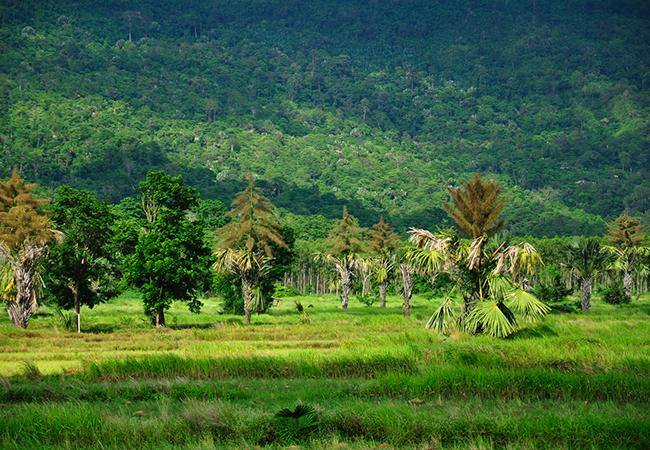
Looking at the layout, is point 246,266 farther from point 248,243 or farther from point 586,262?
point 586,262

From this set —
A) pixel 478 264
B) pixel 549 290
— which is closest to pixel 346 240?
pixel 549 290

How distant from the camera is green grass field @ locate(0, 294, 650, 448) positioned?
509 inches

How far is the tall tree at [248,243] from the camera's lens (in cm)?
4738

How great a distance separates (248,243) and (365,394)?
103 ft

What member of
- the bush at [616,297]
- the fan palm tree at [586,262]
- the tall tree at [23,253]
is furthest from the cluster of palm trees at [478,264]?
the bush at [616,297]

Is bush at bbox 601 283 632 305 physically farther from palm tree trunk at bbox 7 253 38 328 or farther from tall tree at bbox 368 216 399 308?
palm tree trunk at bbox 7 253 38 328

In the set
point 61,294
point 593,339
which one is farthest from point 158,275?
point 593,339

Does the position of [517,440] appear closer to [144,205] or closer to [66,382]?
[66,382]

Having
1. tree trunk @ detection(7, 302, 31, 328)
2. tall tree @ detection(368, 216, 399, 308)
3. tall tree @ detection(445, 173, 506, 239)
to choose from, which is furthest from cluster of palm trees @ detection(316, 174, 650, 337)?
tall tree @ detection(368, 216, 399, 308)

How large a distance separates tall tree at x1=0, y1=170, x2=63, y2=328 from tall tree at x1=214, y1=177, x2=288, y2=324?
11.6m

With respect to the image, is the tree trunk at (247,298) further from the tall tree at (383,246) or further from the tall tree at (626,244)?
the tall tree at (626,244)

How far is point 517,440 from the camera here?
41.4ft

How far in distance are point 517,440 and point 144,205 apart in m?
37.0

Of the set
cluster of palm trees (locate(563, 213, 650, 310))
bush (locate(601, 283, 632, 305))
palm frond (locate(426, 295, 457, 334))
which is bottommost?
bush (locate(601, 283, 632, 305))
